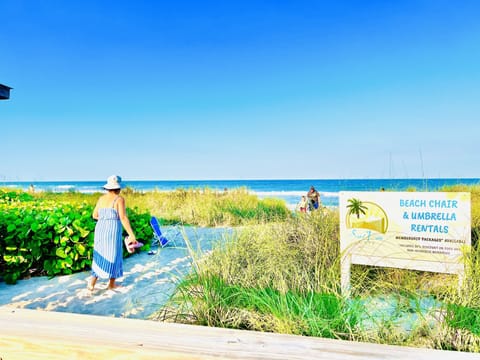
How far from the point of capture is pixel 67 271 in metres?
5.25

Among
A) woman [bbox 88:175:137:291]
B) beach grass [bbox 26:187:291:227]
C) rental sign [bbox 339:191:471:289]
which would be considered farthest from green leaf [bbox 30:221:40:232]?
rental sign [bbox 339:191:471:289]

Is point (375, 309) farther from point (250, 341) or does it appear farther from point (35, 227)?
point (35, 227)

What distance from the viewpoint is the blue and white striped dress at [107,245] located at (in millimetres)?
4535

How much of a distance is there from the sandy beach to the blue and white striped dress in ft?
0.90

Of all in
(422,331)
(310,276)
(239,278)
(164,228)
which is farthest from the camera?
(164,228)

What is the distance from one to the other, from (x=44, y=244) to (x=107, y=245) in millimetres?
1252

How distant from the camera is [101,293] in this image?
450cm

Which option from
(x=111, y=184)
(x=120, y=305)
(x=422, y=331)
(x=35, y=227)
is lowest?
(x=120, y=305)

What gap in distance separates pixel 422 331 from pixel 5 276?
5277mm

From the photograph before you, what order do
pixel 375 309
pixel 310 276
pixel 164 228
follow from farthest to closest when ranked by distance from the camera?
pixel 164 228 < pixel 310 276 < pixel 375 309

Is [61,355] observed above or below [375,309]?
above

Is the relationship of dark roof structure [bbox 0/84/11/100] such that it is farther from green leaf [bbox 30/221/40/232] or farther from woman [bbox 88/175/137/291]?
woman [bbox 88/175/137/291]

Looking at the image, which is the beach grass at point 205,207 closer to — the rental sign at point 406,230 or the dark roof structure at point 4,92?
the dark roof structure at point 4,92

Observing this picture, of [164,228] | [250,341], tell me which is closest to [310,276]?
[250,341]
